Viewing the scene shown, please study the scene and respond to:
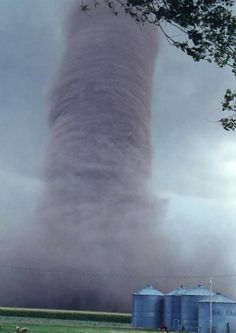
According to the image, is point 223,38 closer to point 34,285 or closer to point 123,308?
point 123,308

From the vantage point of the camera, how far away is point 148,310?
68500 millimetres

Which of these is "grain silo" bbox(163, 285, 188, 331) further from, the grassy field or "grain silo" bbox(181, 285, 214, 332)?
the grassy field

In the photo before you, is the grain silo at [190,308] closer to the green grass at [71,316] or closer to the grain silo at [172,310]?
the grain silo at [172,310]

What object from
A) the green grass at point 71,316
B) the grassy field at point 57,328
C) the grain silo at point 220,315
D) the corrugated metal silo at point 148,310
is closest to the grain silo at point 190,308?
the corrugated metal silo at point 148,310

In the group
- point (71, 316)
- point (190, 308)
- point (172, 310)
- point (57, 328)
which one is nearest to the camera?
point (57, 328)

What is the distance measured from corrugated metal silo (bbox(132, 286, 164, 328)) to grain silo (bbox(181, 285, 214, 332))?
16.5ft

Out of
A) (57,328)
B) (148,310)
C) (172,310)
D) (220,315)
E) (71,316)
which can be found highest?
(172,310)

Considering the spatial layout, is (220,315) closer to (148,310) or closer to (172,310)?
(172,310)

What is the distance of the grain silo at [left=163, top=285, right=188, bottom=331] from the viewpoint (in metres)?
66.5

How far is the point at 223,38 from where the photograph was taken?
18000mm

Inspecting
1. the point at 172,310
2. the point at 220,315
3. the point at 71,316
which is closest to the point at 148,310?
the point at 172,310

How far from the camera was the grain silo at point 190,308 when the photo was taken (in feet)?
205

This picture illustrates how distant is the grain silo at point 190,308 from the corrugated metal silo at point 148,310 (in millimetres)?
5033

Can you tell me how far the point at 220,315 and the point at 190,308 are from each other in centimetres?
863
